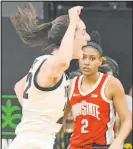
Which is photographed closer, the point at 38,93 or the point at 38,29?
the point at 38,93

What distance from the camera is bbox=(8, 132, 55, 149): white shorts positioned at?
331 cm

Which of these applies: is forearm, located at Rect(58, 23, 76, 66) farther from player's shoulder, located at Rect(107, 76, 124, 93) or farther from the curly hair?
player's shoulder, located at Rect(107, 76, 124, 93)

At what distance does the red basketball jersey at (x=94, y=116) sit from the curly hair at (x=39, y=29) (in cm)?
129

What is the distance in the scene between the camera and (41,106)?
10.9 ft

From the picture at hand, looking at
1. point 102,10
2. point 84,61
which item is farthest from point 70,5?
point 84,61

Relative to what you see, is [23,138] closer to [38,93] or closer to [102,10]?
[38,93]

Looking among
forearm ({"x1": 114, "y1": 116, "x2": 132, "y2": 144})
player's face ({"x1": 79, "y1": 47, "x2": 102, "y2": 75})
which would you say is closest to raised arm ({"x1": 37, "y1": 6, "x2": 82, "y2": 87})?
forearm ({"x1": 114, "y1": 116, "x2": 132, "y2": 144})

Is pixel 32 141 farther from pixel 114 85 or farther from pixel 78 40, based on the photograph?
pixel 114 85

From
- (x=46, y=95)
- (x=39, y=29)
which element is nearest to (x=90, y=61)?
(x=39, y=29)

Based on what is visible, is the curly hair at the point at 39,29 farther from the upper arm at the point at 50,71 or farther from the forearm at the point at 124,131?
the forearm at the point at 124,131

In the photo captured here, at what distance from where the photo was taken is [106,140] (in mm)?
4688

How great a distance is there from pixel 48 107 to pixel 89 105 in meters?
1.48

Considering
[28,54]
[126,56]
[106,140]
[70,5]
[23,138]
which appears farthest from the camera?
[126,56]

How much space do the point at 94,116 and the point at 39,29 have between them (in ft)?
4.61
